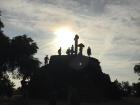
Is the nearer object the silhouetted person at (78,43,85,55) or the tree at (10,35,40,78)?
the silhouetted person at (78,43,85,55)

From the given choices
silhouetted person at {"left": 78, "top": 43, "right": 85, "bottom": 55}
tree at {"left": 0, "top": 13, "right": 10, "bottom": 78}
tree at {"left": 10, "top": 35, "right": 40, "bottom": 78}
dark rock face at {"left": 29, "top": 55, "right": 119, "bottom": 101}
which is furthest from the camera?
tree at {"left": 10, "top": 35, "right": 40, "bottom": 78}

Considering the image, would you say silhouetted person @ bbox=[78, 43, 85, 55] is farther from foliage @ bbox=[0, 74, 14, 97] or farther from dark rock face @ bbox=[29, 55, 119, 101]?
foliage @ bbox=[0, 74, 14, 97]

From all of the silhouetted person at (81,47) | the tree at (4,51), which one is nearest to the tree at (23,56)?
the tree at (4,51)

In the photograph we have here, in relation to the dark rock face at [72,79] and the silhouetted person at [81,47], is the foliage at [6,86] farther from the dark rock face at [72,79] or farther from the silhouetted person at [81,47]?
the silhouetted person at [81,47]

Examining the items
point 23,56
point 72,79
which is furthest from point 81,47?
point 23,56

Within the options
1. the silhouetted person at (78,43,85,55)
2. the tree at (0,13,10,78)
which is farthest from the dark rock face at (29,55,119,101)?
the tree at (0,13,10,78)

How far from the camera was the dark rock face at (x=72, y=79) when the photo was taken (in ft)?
231

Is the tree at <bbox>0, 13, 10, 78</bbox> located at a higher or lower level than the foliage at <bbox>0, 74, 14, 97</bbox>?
higher

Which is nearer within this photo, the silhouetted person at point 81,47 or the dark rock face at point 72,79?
the dark rock face at point 72,79

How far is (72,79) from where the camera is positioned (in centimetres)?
7219

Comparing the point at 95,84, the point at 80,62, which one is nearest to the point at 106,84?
the point at 95,84

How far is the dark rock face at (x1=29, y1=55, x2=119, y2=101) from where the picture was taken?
70375 millimetres

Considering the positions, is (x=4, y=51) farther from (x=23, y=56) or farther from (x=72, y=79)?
(x=72, y=79)

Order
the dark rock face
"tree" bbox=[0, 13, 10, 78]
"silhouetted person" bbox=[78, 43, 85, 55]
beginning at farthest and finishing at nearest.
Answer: "tree" bbox=[0, 13, 10, 78] → "silhouetted person" bbox=[78, 43, 85, 55] → the dark rock face
